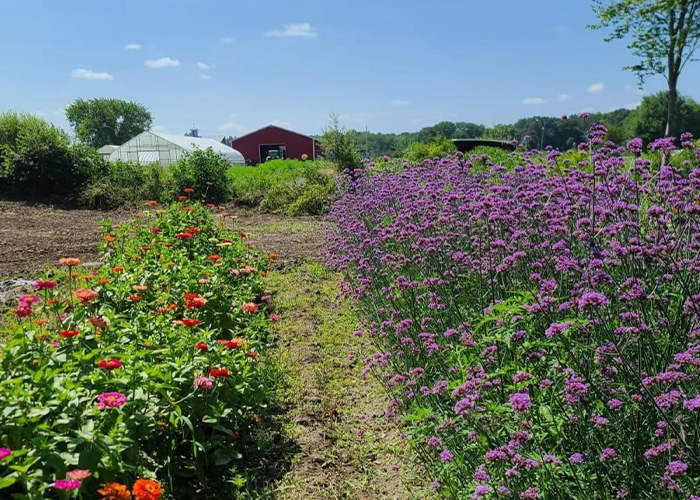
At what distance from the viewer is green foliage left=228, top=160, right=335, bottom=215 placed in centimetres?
1452

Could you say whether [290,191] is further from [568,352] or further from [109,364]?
[568,352]

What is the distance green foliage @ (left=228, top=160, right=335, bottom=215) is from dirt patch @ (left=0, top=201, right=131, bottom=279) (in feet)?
10.6

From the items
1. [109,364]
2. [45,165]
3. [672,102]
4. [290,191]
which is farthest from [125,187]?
[672,102]

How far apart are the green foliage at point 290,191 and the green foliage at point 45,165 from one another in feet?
15.8

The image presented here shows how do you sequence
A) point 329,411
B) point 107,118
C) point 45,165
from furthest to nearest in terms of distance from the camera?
point 107,118, point 45,165, point 329,411

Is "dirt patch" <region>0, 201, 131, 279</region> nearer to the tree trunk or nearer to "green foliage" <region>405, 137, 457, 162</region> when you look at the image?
"green foliage" <region>405, 137, 457, 162</region>

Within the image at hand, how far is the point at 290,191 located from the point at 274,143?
4511cm

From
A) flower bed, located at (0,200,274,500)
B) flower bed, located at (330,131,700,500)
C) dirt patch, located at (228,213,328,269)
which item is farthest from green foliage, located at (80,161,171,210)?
flower bed, located at (330,131,700,500)

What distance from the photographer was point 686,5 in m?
17.0

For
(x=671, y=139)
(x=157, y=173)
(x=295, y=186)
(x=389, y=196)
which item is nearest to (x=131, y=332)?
(x=671, y=139)

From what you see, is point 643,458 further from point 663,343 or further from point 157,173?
point 157,173

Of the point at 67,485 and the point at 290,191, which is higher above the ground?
the point at 290,191

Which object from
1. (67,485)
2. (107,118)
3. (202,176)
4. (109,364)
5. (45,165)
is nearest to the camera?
(67,485)

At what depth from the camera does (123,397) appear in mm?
2225
